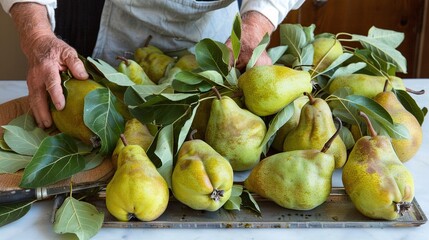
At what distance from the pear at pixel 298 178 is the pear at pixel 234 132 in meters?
0.04

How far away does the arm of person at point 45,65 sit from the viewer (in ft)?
2.67

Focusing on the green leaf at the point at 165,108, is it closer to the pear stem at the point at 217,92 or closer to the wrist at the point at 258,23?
the pear stem at the point at 217,92

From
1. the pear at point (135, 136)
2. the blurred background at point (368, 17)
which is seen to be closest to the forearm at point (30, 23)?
the pear at point (135, 136)

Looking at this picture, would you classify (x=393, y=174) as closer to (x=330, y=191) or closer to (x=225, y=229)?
(x=330, y=191)

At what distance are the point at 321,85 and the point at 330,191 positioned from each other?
0.24 metres

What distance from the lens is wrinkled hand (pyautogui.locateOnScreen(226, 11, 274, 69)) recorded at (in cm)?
86

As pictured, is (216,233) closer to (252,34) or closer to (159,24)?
(252,34)

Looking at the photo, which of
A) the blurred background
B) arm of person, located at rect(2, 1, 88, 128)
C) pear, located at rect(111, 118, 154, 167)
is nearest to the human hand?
arm of person, located at rect(2, 1, 88, 128)

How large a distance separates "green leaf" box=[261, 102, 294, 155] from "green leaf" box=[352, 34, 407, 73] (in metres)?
0.24

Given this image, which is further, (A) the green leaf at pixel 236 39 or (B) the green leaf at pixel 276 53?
(B) the green leaf at pixel 276 53

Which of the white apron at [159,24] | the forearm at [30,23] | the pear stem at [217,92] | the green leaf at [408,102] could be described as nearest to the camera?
the pear stem at [217,92]

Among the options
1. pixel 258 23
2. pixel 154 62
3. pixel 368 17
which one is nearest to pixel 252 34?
pixel 258 23

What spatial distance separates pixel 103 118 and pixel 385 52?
43 cm

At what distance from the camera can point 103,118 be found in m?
0.75
